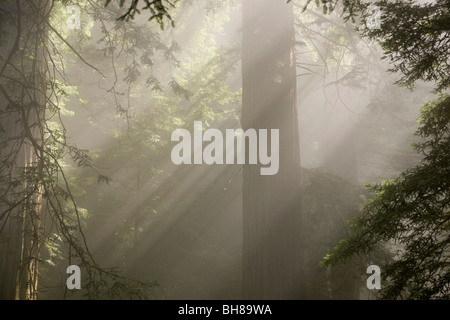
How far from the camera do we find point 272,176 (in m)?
4.44

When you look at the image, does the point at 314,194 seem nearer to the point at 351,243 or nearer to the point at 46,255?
the point at 351,243

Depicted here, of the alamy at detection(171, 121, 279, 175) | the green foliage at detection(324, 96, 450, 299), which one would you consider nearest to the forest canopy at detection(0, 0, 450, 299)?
the green foliage at detection(324, 96, 450, 299)

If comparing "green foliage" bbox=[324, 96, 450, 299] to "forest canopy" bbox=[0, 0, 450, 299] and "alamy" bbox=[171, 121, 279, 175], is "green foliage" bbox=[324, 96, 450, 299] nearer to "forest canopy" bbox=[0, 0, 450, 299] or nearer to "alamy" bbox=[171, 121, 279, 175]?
"forest canopy" bbox=[0, 0, 450, 299]

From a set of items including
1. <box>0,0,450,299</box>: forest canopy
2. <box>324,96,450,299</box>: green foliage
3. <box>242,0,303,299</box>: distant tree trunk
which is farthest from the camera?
<box>242,0,303,299</box>: distant tree trunk

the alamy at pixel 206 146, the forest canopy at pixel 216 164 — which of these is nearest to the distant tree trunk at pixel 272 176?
the forest canopy at pixel 216 164

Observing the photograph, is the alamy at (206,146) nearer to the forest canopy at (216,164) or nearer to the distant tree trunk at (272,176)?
the forest canopy at (216,164)

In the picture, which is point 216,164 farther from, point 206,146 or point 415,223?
point 415,223

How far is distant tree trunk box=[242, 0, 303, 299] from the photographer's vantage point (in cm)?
429

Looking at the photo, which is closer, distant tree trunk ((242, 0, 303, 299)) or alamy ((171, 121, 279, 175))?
distant tree trunk ((242, 0, 303, 299))

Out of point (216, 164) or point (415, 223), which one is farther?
point (216, 164)

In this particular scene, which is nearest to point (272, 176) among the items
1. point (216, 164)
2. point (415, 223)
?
point (415, 223)

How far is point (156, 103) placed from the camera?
34.7ft

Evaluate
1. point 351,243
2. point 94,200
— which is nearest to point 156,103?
point 94,200
